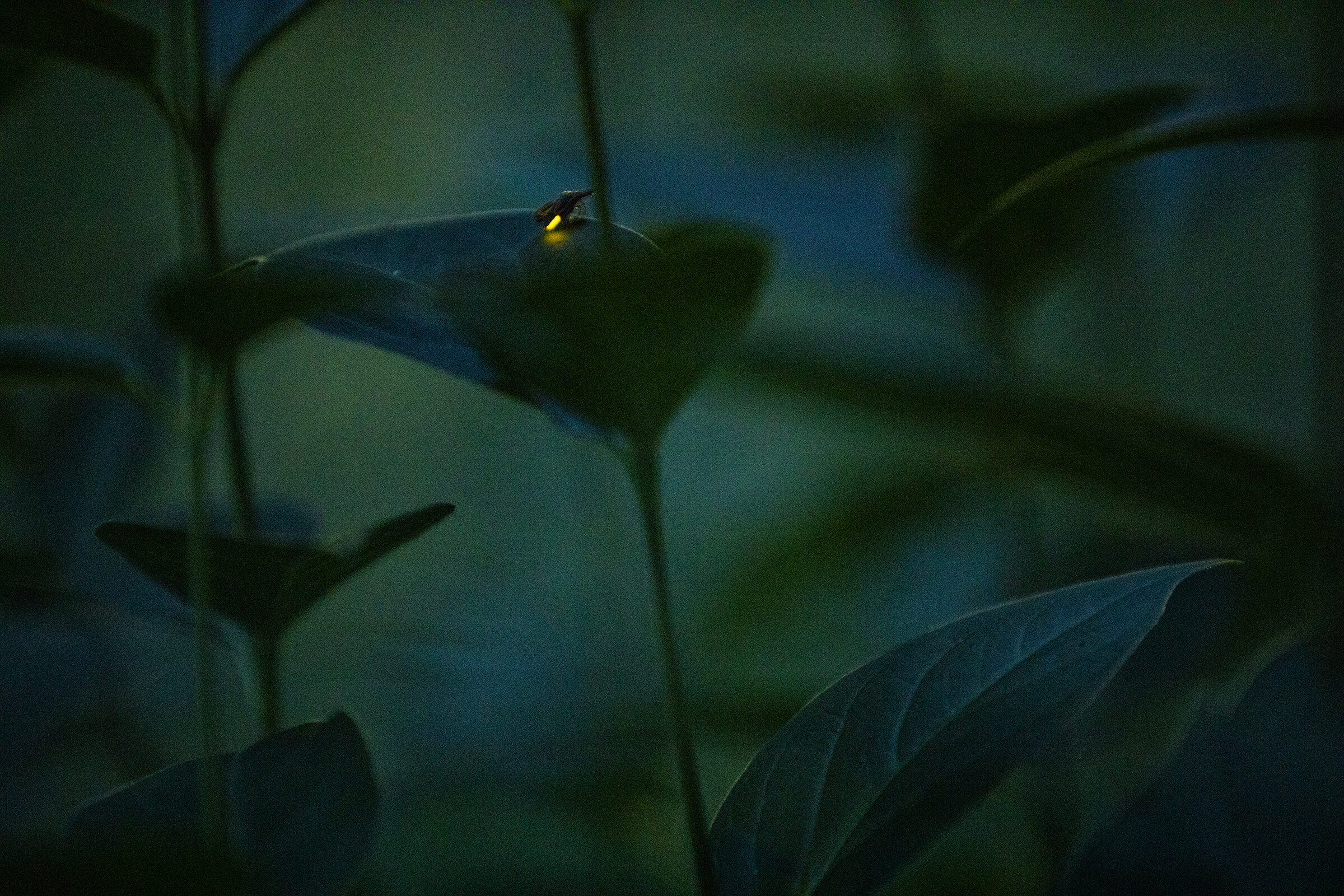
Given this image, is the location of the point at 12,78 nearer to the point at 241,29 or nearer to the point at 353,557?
the point at 241,29

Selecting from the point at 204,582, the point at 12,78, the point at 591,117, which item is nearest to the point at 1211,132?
the point at 591,117

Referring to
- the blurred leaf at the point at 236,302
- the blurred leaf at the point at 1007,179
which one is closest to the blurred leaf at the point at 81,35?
the blurred leaf at the point at 236,302

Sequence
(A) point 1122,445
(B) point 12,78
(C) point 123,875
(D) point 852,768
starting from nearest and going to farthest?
(C) point 123,875
(D) point 852,768
(B) point 12,78
(A) point 1122,445

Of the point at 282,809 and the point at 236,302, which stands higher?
the point at 236,302

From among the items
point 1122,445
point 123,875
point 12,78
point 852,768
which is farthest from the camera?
point 1122,445

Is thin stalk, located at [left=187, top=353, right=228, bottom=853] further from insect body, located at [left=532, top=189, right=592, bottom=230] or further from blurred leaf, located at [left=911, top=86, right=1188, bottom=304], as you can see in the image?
blurred leaf, located at [left=911, top=86, right=1188, bottom=304]

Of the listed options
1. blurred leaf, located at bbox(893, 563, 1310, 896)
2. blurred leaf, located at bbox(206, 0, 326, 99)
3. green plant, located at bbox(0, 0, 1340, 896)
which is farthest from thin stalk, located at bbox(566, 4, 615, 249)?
blurred leaf, located at bbox(893, 563, 1310, 896)

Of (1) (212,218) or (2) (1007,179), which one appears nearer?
(1) (212,218)
